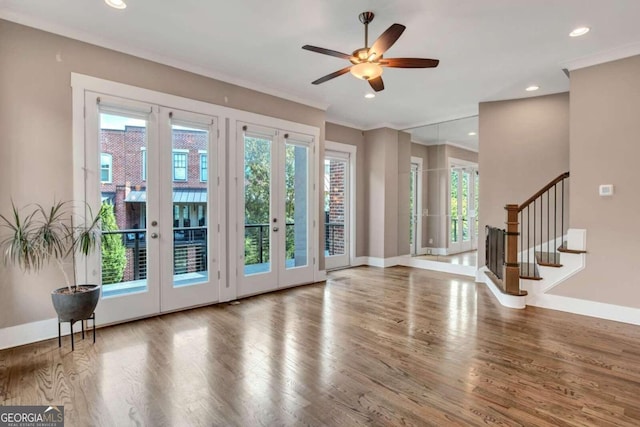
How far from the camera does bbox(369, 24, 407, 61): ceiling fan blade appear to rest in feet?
8.07

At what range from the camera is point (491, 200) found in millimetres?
5586

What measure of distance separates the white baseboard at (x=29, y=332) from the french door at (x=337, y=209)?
4.60 metres

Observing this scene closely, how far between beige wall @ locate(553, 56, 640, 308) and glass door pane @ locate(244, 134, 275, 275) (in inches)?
161

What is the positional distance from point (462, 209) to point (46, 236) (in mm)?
6659

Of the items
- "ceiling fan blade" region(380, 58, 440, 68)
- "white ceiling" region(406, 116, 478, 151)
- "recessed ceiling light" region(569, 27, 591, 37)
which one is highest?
"recessed ceiling light" region(569, 27, 591, 37)

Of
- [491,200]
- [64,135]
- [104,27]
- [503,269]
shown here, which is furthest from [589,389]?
[104,27]

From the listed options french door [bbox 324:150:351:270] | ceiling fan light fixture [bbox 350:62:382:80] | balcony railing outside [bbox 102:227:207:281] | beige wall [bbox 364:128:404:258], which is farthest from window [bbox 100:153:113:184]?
beige wall [bbox 364:128:404:258]

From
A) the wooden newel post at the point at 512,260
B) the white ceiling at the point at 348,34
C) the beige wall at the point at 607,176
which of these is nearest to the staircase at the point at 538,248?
the wooden newel post at the point at 512,260

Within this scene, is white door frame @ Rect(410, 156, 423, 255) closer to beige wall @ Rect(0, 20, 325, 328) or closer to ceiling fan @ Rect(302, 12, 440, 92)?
ceiling fan @ Rect(302, 12, 440, 92)

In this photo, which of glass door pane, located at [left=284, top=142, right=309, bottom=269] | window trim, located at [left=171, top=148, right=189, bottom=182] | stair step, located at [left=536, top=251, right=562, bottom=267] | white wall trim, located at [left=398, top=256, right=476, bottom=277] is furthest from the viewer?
white wall trim, located at [left=398, top=256, right=476, bottom=277]

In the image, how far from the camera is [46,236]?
9.90 feet

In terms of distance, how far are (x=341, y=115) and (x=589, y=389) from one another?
5433 millimetres

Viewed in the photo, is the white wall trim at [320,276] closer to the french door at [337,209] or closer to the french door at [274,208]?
the french door at [274,208]

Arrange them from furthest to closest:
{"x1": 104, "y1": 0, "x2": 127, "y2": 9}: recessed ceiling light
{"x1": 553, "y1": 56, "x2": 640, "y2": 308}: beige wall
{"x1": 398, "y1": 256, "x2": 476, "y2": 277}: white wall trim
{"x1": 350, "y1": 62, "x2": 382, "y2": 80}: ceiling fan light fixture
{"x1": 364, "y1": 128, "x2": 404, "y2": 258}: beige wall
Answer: {"x1": 364, "y1": 128, "x2": 404, "y2": 258}: beige wall, {"x1": 398, "y1": 256, "x2": 476, "y2": 277}: white wall trim, {"x1": 553, "y1": 56, "x2": 640, "y2": 308}: beige wall, {"x1": 350, "y1": 62, "x2": 382, "y2": 80}: ceiling fan light fixture, {"x1": 104, "y1": 0, "x2": 127, "y2": 9}: recessed ceiling light
